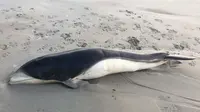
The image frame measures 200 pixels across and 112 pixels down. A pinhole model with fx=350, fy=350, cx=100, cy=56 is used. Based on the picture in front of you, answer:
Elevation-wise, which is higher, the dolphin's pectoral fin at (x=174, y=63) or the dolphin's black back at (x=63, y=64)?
the dolphin's black back at (x=63, y=64)

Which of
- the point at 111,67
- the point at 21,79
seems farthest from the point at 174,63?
the point at 21,79

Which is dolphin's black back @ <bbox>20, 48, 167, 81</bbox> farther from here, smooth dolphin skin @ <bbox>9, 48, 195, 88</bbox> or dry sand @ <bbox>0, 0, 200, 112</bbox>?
dry sand @ <bbox>0, 0, 200, 112</bbox>

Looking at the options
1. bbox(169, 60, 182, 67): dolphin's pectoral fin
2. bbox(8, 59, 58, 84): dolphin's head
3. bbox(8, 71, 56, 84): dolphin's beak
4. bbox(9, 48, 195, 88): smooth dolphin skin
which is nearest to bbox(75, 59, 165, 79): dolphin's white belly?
bbox(9, 48, 195, 88): smooth dolphin skin

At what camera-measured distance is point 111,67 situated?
436 cm

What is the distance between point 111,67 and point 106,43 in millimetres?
1010

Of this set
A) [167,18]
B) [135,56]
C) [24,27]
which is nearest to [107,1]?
[167,18]

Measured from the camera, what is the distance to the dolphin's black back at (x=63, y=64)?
3.99 m

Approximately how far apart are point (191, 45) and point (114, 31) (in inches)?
49.8

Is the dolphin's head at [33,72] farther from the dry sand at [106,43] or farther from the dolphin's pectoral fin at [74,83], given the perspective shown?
the dolphin's pectoral fin at [74,83]

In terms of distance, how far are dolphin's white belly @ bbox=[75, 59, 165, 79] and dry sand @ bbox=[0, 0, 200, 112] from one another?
0.25 ft

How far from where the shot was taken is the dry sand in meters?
3.85

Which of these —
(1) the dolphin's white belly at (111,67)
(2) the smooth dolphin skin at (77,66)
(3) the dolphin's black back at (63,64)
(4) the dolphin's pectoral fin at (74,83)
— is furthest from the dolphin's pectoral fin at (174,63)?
(4) the dolphin's pectoral fin at (74,83)

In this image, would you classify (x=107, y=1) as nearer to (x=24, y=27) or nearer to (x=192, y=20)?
(x=192, y=20)

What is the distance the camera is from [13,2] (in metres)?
6.89
